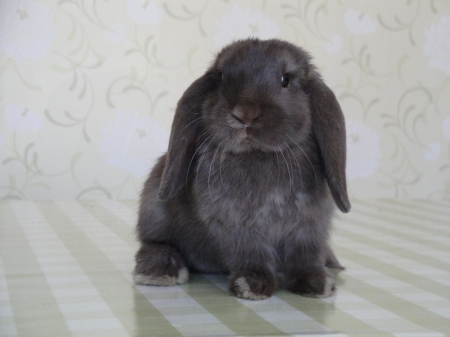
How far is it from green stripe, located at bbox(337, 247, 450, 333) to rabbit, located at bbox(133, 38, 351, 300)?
75 mm

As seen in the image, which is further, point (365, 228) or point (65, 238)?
point (365, 228)

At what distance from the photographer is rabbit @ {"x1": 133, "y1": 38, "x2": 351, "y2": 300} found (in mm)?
1039

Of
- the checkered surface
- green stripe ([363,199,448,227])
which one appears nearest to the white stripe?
the checkered surface

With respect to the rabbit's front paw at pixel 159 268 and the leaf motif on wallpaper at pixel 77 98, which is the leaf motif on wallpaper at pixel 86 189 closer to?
the leaf motif on wallpaper at pixel 77 98

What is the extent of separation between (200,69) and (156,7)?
239 millimetres

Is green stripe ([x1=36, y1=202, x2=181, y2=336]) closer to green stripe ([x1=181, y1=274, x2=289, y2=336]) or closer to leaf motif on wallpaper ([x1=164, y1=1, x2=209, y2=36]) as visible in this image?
green stripe ([x1=181, y1=274, x2=289, y2=336])

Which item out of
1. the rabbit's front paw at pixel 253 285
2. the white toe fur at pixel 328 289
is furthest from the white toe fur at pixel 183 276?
the white toe fur at pixel 328 289

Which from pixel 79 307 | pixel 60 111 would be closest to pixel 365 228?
pixel 79 307

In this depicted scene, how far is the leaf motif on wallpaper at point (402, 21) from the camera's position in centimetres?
235

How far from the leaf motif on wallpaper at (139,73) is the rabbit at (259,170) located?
1085mm

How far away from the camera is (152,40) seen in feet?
7.14

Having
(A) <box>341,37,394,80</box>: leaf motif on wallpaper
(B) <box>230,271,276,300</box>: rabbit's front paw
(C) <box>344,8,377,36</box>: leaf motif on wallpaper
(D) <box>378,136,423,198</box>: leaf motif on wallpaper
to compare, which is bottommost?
(B) <box>230,271,276,300</box>: rabbit's front paw

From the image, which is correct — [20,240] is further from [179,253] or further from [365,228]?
[365,228]

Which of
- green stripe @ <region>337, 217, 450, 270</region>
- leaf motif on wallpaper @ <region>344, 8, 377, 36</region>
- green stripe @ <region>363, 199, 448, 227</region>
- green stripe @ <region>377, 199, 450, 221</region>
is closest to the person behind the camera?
green stripe @ <region>337, 217, 450, 270</region>
